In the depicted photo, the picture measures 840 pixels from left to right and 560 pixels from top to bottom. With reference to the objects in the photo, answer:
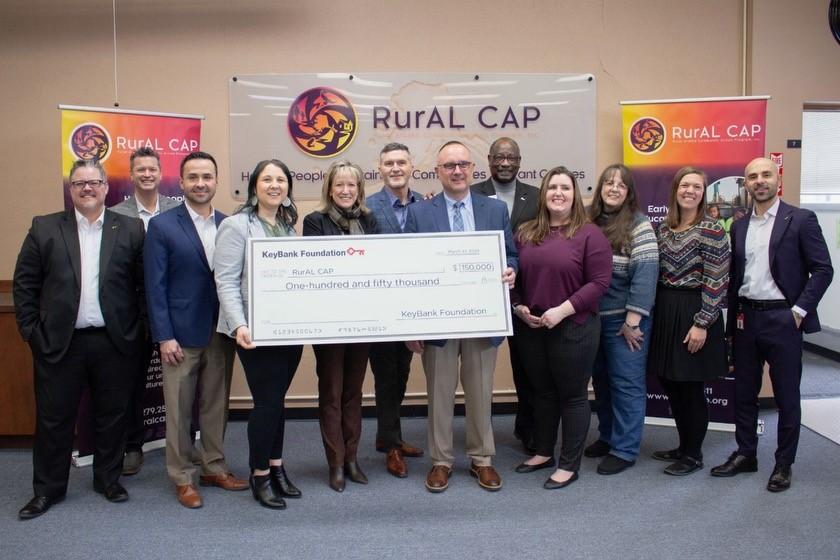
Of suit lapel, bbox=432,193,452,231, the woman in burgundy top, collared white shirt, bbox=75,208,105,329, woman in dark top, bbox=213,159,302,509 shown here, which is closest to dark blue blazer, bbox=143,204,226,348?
woman in dark top, bbox=213,159,302,509

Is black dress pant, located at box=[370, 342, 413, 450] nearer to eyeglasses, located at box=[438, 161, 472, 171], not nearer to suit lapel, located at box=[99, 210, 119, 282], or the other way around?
eyeglasses, located at box=[438, 161, 472, 171]

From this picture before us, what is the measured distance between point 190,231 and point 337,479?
1.30m

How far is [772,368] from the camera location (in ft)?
10.0

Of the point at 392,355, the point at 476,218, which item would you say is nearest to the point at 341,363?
the point at 392,355

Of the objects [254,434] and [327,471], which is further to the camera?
[327,471]

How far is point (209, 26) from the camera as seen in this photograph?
417cm

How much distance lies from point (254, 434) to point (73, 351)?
85 centimetres

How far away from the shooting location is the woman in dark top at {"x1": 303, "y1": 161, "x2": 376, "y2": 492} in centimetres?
288

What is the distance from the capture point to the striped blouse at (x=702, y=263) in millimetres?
3033

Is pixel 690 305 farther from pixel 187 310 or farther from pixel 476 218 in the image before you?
pixel 187 310

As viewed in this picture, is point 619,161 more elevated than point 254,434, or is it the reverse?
point 619,161

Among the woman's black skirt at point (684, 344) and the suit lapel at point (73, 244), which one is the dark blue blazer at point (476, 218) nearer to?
the woman's black skirt at point (684, 344)

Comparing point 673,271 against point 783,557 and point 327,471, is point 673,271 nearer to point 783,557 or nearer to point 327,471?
point 783,557

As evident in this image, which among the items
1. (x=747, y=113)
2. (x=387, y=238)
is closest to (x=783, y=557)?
(x=387, y=238)
